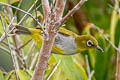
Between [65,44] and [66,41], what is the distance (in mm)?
33

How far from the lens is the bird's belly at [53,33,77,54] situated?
2.61 metres

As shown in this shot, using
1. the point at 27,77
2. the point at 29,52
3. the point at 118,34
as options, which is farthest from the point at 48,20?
the point at 118,34

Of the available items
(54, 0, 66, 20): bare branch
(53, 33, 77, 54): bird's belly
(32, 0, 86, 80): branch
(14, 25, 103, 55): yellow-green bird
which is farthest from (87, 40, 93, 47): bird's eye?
(54, 0, 66, 20): bare branch

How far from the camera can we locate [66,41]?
2723mm

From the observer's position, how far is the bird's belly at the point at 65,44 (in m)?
2.61

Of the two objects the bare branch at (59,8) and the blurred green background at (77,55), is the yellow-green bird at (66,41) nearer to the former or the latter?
the blurred green background at (77,55)

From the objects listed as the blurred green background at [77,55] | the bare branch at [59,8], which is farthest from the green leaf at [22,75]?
the bare branch at [59,8]

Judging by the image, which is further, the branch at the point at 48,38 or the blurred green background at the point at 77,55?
the blurred green background at the point at 77,55

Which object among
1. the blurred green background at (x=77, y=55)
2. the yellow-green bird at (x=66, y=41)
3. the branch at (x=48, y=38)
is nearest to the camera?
the branch at (x=48, y=38)

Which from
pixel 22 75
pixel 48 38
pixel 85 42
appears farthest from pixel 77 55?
pixel 48 38

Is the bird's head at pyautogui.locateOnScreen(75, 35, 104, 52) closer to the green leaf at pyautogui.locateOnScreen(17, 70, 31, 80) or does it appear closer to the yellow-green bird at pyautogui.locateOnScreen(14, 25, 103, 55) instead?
the yellow-green bird at pyautogui.locateOnScreen(14, 25, 103, 55)

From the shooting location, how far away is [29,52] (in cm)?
265

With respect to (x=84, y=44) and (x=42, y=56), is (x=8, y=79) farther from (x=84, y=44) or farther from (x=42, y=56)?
(x=84, y=44)

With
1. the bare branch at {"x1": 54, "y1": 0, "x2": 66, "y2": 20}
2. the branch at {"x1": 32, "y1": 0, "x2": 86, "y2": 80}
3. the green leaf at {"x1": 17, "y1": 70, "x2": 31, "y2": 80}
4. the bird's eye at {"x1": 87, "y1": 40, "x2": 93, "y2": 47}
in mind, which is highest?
the bare branch at {"x1": 54, "y1": 0, "x2": 66, "y2": 20}
